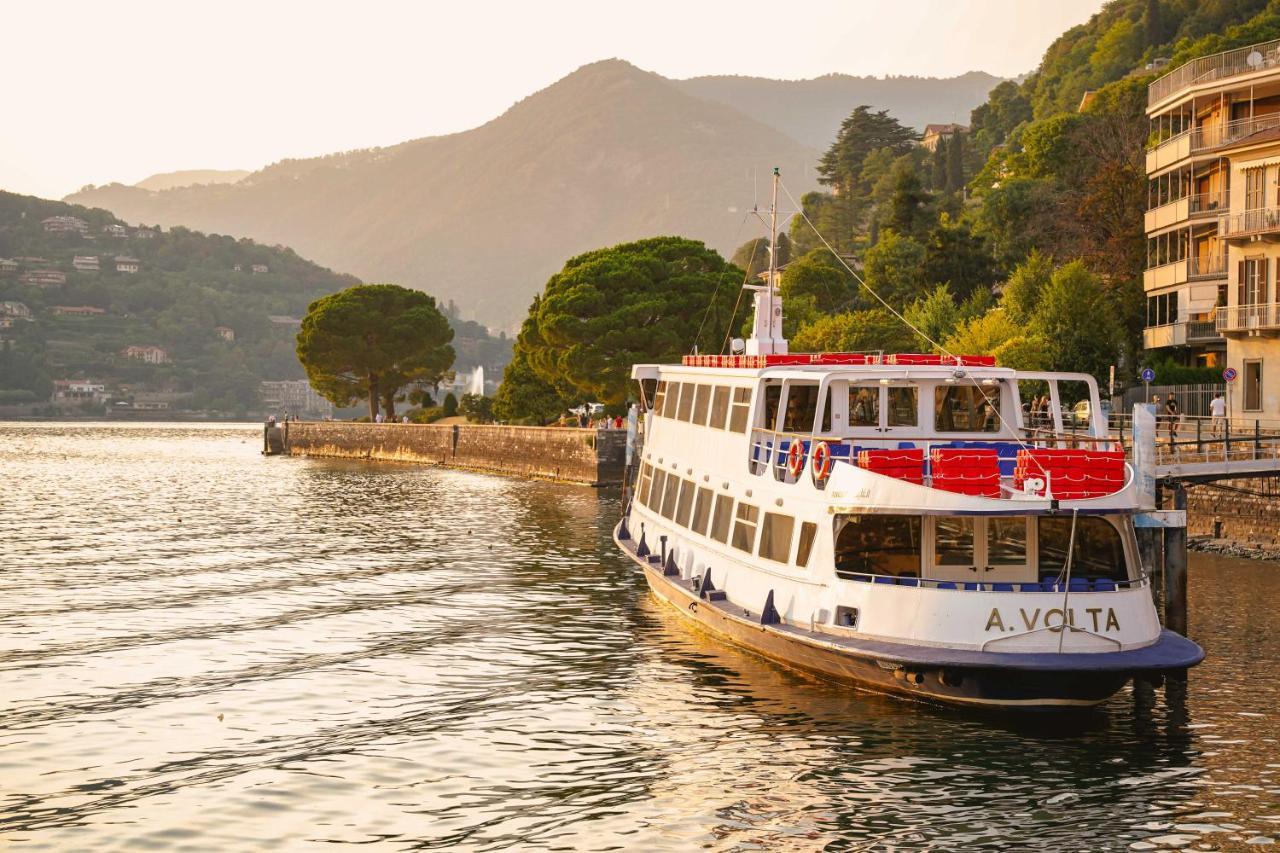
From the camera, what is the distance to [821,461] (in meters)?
27.1

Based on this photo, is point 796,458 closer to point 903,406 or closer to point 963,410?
point 903,406

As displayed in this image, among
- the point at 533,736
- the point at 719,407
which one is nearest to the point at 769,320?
the point at 719,407

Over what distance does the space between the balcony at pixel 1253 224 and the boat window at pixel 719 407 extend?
37.5 metres

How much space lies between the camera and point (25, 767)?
23.2 meters

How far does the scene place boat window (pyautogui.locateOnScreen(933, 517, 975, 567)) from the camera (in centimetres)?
2608

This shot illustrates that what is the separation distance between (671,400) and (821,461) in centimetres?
1129

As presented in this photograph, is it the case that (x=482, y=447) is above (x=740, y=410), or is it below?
below

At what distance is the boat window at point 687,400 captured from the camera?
3588 centimetres

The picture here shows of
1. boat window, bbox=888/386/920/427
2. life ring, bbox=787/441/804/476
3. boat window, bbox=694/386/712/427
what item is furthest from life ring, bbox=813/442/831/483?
boat window, bbox=694/386/712/427

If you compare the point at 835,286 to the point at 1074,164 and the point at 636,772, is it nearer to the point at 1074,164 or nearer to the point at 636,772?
the point at 1074,164

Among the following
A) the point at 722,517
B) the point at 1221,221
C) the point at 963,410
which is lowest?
the point at 722,517

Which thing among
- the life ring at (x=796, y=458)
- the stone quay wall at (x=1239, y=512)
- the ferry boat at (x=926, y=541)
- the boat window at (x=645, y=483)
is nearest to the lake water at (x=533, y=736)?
the ferry boat at (x=926, y=541)

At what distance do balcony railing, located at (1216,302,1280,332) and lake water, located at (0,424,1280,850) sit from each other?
2077 centimetres

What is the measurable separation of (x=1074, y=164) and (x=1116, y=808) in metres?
102
